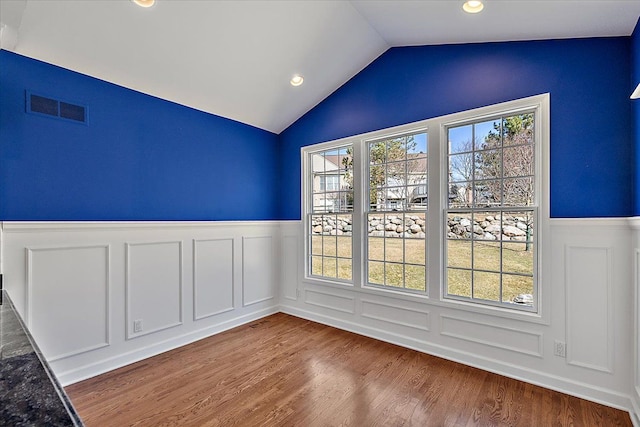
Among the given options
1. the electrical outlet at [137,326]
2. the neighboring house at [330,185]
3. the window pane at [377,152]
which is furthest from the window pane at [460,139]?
the electrical outlet at [137,326]

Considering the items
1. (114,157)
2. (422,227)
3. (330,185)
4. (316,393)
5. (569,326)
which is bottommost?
(316,393)

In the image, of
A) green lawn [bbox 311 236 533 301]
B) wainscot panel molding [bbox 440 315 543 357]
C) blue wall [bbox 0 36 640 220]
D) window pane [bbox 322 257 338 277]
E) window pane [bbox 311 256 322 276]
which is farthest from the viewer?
window pane [bbox 311 256 322 276]

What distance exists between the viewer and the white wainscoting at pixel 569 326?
2211 mm

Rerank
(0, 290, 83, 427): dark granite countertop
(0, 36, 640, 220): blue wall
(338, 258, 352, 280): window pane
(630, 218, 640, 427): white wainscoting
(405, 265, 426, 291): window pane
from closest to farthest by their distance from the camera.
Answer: (0, 290, 83, 427): dark granite countertop
(630, 218, 640, 427): white wainscoting
(0, 36, 640, 220): blue wall
(405, 265, 426, 291): window pane
(338, 258, 352, 280): window pane

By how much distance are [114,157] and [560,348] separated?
4.11 metres

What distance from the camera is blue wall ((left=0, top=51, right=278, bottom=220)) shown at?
2.36m

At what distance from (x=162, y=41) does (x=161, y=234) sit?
1.78 meters

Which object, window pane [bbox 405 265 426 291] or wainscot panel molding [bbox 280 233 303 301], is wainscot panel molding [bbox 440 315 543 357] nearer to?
window pane [bbox 405 265 426 291]

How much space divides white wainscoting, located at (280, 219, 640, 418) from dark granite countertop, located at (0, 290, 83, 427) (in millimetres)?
2964

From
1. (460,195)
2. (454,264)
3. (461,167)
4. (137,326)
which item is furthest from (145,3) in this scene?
(454,264)

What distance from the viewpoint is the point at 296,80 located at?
3.49 m

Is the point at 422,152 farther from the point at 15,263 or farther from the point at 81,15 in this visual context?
the point at 15,263

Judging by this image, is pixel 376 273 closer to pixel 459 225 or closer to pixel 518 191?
pixel 459 225

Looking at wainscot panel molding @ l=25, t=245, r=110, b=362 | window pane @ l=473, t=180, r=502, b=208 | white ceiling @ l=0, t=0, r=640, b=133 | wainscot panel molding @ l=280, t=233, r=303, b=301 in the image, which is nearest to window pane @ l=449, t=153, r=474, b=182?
window pane @ l=473, t=180, r=502, b=208
